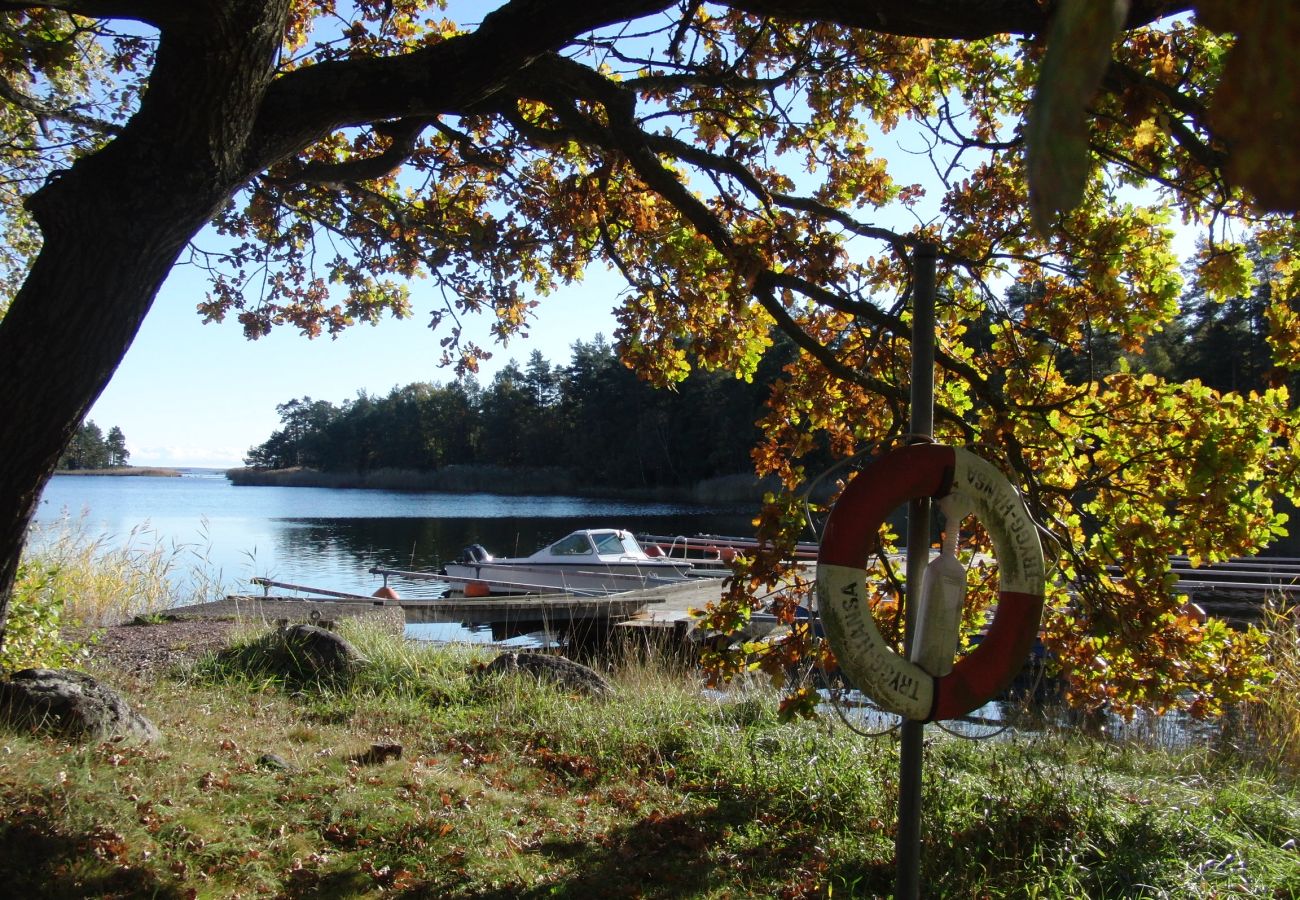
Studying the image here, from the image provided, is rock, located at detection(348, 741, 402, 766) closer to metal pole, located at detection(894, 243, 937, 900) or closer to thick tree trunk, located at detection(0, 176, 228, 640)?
thick tree trunk, located at detection(0, 176, 228, 640)

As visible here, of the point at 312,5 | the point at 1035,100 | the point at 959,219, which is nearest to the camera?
the point at 1035,100

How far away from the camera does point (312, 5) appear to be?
20.7 ft

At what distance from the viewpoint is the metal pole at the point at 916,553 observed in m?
3.12

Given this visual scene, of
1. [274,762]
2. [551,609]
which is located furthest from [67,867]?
[551,609]

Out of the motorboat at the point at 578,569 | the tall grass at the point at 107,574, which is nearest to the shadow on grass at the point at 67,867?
the tall grass at the point at 107,574

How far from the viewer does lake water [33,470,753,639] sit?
20672mm

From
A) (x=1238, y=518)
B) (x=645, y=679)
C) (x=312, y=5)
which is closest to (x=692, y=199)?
(x=1238, y=518)

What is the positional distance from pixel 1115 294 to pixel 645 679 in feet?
14.0

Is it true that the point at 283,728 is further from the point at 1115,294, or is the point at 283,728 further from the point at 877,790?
the point at 1115,294

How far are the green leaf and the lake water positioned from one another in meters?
10.8

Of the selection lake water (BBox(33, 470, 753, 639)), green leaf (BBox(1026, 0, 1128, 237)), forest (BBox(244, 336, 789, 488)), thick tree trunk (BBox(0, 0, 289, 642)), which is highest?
forest (BBox(244, 336, 789, 488))

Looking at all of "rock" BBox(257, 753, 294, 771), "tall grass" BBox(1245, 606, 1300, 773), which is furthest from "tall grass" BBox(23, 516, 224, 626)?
"tall grass" BBox(1245, 606, 1300, 773)

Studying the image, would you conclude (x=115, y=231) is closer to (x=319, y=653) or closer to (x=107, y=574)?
(x=319, y=653)

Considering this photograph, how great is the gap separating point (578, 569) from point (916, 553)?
13311mm
